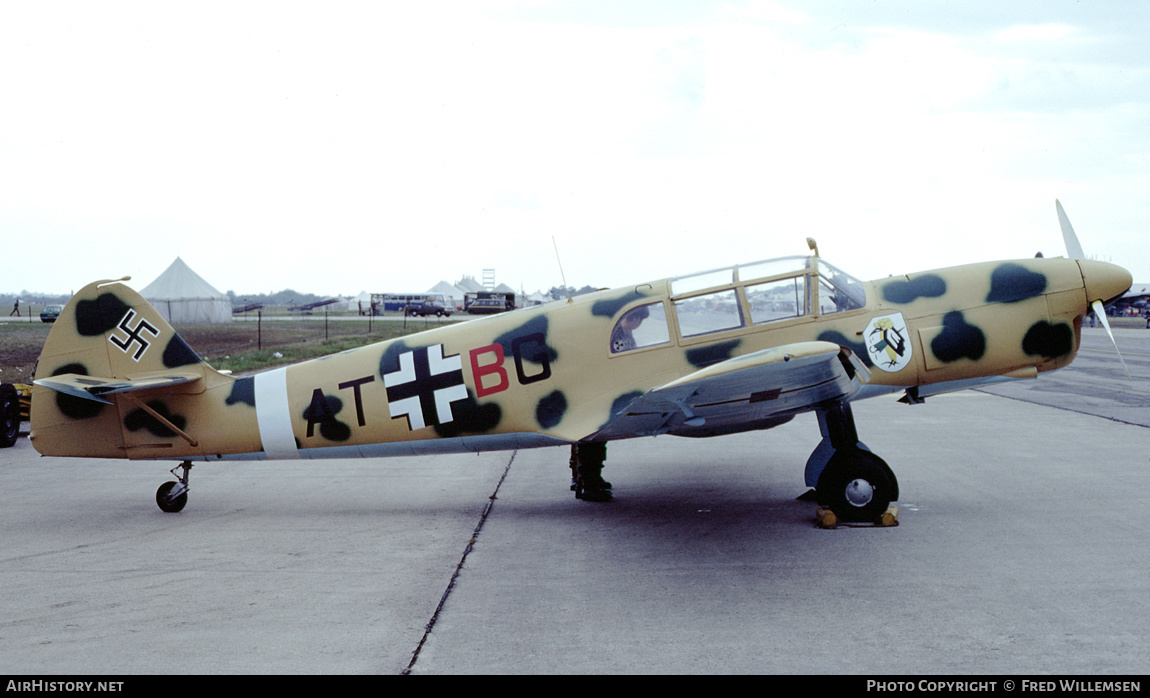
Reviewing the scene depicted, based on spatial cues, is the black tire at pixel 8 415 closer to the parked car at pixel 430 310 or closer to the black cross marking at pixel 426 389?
the black cross marking at pixel 426 389

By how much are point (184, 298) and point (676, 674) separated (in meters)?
51.2

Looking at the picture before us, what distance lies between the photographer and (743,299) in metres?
7.38

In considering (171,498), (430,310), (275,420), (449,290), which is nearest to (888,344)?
(275,420)

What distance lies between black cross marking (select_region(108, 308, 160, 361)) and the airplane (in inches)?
0.5

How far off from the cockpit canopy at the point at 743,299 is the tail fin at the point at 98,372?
4251mm

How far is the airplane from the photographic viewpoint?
7.30 meters

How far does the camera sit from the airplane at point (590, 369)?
730 cm

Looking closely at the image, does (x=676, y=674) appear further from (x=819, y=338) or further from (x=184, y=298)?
(x=184, y=298)

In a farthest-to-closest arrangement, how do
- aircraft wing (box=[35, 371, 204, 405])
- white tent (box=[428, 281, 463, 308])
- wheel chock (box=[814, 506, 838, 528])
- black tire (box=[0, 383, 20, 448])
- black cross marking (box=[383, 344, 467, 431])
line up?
white tent (box=[428, 281, 463, 308])
black tire (box=[0, 383, 20, 448])
black cross marking (box=[383, 344, 467, 431])
aircraft wing (box=[35, 371, 204, 405])
wheel chock (box=[814, 506, 838, 528])

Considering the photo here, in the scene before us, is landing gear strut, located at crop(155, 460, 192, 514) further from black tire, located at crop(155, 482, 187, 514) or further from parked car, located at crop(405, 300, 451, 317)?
parked car, located at crop(405, 300, 451, 317)

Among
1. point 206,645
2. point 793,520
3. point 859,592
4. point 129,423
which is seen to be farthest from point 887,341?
point 129,423

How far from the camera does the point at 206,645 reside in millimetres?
4719

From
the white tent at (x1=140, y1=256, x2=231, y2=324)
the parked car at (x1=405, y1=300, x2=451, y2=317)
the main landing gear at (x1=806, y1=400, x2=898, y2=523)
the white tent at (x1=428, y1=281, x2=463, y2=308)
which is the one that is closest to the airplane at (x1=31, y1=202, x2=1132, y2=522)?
the main landing gear at (x1=806, y1=400, x2=898, y2=523)

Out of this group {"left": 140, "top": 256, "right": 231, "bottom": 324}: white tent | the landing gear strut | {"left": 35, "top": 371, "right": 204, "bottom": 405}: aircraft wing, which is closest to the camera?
{"left": 35, "top": 371, "right": 204, "bottom": 405}: aircraft wing
